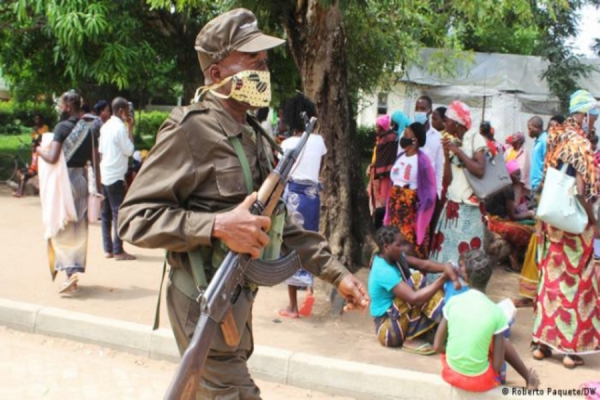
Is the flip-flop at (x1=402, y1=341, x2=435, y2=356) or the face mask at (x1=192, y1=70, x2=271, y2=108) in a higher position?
the face mask at (x1=192, y1=70, x2=271, y2=108)

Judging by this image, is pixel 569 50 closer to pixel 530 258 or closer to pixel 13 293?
pixel 530 258

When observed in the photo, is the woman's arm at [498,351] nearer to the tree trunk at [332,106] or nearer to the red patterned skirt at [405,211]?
the red patterned skirt at [405,211]

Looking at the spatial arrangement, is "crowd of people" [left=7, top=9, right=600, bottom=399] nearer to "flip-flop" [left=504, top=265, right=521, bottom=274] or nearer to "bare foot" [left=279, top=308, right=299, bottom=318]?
"bare foot" [left=279, top=308, right=299, bottom=318]

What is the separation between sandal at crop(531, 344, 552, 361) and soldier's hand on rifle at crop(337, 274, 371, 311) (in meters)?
2.82

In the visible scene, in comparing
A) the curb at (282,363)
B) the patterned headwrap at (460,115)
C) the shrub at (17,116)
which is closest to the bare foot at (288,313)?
the curb at (282,363)

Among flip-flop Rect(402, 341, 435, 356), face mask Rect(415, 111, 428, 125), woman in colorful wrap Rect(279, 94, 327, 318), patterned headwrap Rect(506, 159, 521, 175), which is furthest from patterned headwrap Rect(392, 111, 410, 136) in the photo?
flip-flop Rect(402, 341, 435, 356)

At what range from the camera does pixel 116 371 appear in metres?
4.88

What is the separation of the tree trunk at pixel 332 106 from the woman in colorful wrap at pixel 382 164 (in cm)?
35

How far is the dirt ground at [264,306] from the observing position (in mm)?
4949

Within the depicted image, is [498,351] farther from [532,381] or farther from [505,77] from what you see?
[505,77]

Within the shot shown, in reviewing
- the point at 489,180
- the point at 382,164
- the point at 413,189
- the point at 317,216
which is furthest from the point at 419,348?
the point at 382,164

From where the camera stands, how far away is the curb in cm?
440

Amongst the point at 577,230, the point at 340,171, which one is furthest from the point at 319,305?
the point at 577,230

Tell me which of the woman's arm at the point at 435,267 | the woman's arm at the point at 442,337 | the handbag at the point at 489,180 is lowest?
the woman's arm at the point at 442,337
